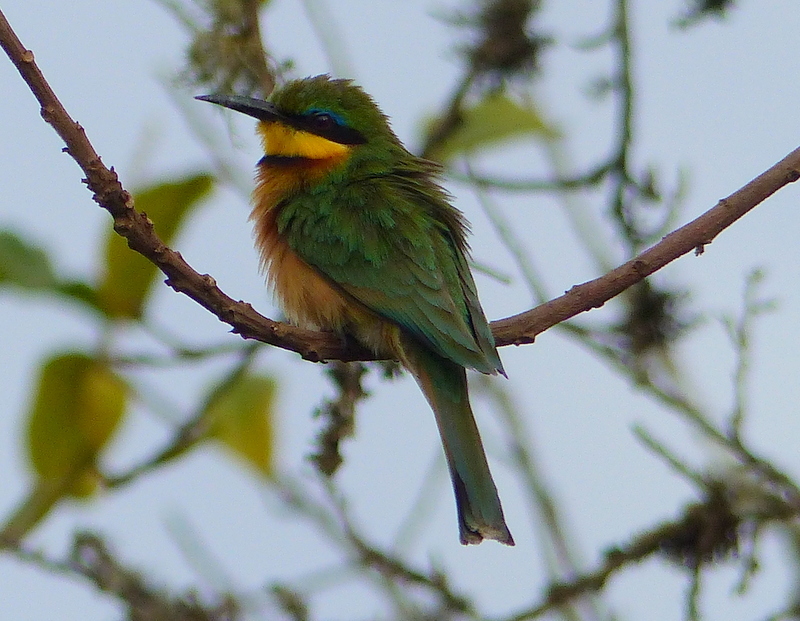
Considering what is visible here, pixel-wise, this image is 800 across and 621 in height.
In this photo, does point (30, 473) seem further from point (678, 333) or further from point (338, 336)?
point (678, 333)

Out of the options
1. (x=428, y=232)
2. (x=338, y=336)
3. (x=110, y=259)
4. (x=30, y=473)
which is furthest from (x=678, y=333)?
(x=30, y=473)

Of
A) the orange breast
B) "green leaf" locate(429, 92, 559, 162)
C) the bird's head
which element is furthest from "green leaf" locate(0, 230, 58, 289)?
"green leaf" locate(429, 92, 559, 162)

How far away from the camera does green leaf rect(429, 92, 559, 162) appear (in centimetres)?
389

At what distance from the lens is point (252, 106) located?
3711 mm

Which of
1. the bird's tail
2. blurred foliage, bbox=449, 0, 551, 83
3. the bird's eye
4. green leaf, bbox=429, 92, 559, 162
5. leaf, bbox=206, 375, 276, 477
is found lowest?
the bird's tail

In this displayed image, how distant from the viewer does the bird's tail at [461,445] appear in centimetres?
295

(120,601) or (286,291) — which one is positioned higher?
(286,291)

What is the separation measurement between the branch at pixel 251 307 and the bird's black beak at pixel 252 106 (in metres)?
0.86

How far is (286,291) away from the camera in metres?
3.43

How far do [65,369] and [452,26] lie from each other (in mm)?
1657

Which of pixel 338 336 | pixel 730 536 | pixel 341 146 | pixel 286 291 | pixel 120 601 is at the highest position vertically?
pixel 341 146

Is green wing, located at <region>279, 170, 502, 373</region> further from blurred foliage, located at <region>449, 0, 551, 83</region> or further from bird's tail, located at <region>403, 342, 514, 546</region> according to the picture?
blurred foliage, located at <region>449, 0, 551, 83</region>

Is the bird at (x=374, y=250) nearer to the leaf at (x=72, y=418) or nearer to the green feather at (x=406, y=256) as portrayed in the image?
the green feather at (x=406, y=256)

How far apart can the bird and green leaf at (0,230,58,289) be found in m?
0.59
